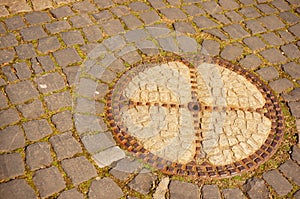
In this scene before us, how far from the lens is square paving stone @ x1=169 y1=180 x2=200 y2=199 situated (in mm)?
3201

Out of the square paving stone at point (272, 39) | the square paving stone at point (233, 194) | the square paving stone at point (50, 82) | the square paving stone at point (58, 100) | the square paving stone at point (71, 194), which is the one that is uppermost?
the square paving stone at point (272, 39)

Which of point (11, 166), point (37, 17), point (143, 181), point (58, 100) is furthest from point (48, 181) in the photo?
point (37, 17)

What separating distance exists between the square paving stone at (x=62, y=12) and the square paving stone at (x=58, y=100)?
158 centimetres

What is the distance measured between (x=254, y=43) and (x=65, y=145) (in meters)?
3.20

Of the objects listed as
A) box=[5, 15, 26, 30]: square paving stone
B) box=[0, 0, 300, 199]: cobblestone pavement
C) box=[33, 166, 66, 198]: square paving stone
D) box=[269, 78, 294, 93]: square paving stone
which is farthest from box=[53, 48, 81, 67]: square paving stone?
box=[269, 78, 294, 93]: square paving stone

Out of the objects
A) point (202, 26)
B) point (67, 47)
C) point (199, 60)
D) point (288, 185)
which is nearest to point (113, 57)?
point (67, 47)

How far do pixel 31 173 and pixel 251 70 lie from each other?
10.3ft

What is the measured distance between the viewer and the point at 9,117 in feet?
11.9

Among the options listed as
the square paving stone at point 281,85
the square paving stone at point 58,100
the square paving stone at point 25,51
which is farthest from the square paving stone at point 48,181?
the square paving stone at point 281,85

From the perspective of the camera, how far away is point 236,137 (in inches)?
145

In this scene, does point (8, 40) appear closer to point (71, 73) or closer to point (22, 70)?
point (22, 70)

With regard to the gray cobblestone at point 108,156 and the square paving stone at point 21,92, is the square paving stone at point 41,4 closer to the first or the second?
the square paving stone at point 21,92

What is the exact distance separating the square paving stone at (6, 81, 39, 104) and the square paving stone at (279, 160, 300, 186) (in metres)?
2.99

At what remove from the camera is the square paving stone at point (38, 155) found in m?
3.26
